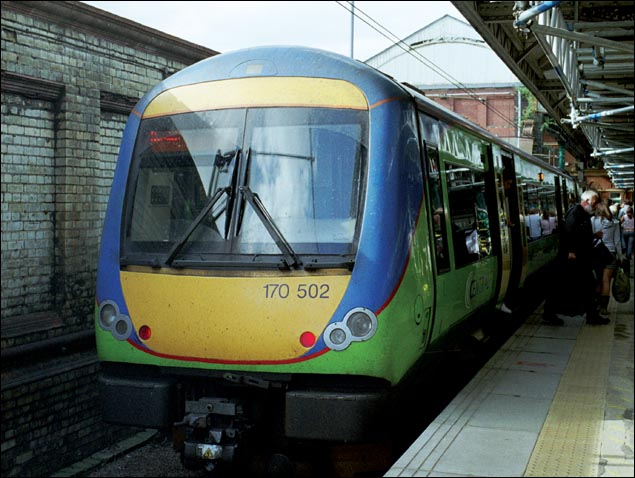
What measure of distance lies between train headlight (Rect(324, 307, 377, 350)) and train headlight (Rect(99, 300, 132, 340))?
1.42 m

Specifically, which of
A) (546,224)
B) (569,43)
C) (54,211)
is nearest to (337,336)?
(54,211)

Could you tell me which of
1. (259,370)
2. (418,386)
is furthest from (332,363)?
(418,386)

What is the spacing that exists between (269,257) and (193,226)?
574 millimetres

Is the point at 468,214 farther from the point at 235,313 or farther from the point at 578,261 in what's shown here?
the point at 578,261

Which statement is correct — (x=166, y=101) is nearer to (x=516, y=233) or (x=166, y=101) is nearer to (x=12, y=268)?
(x=12, y=268)

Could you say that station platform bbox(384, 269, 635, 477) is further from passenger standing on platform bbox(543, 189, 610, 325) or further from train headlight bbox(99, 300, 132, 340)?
train headlight bbox(99, 300, 132, 340)

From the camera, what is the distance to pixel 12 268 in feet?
26.2

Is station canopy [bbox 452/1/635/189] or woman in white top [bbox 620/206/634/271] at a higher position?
station canopy [bbox 452/1/635/189]

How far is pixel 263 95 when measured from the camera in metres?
5.42

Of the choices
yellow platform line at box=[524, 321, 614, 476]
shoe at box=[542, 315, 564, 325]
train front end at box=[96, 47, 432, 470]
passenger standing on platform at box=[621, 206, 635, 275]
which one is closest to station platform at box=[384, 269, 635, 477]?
yellow platform line at box=[524, 321, 614, 476]

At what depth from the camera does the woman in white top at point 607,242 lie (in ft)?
33.4

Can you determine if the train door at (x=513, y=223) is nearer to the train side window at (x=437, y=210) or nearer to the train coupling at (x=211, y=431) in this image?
the train side window at (x=437, y=210)

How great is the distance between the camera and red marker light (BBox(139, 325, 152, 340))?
5305 mm

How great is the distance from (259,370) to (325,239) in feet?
2.99
